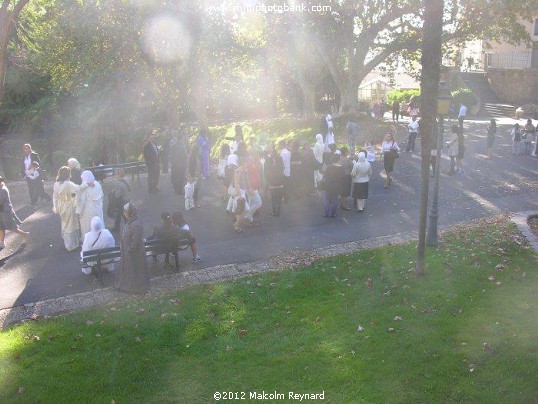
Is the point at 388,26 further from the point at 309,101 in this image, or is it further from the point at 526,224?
the point at 526,224

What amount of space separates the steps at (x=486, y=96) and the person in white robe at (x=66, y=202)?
31.5 metres

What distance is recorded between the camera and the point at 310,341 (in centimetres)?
724

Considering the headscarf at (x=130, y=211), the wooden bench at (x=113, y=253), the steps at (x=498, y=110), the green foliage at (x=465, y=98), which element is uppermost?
the green foliage at (x=465, y=98)

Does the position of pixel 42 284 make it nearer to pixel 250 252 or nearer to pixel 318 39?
pixel 250 252

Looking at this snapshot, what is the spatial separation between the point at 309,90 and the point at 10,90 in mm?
17756

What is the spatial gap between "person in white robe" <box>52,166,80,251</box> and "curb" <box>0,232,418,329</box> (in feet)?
9.06

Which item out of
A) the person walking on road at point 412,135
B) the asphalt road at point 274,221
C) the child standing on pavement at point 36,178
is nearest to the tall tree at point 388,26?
the person walking on road at point 412,135

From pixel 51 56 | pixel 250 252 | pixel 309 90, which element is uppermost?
pixel 51 56

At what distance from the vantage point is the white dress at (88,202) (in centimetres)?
1118

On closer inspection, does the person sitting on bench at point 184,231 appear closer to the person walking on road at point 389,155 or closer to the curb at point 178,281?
the curb at point 178,281

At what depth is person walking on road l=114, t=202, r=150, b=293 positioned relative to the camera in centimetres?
874

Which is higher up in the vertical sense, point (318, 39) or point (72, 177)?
point (318, 39)

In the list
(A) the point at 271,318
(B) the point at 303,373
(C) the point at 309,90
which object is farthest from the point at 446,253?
(C) the point at 309,90

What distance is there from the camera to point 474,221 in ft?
42.2
